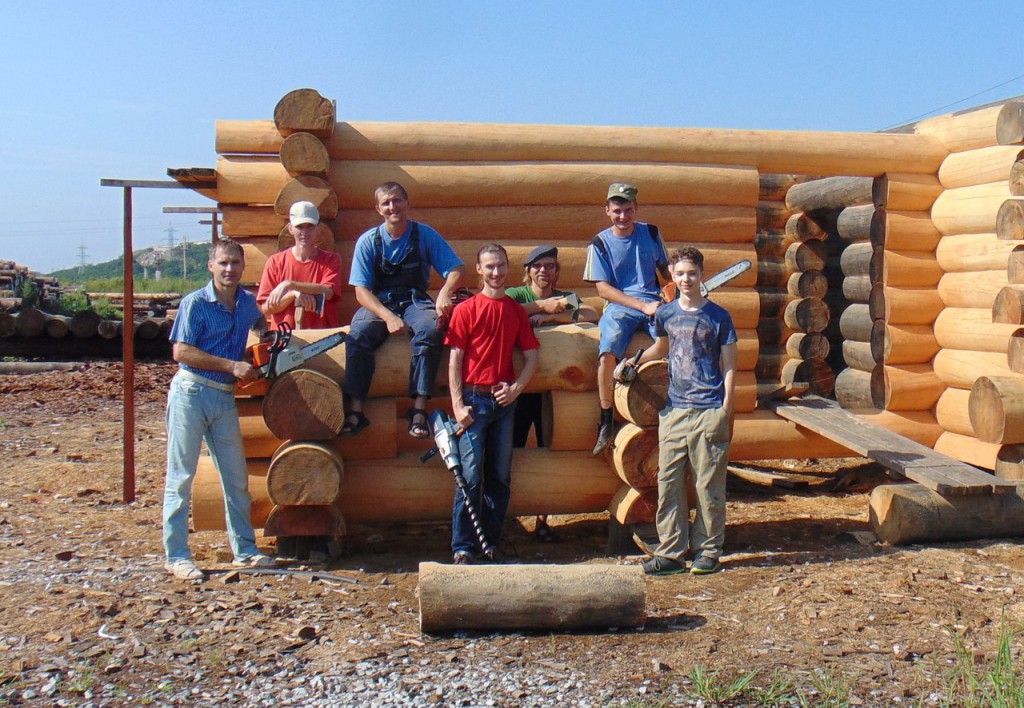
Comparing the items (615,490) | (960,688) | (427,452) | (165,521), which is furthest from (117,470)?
(960,688)

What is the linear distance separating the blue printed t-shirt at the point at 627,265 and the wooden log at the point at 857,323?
3.80 m

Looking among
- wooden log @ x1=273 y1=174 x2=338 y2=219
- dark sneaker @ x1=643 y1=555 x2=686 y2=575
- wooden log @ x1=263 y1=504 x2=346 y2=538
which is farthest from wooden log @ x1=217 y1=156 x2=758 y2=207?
dark sneaker @ x1=643 y1=555 x2=686 y2=575

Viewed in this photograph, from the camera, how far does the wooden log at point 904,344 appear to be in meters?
9.25

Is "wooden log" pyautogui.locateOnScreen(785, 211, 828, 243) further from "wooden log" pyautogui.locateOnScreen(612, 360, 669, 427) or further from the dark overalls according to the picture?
the dark overalls

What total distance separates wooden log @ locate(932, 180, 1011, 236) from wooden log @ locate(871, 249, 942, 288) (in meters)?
0.31

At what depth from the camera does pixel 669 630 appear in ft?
17.0

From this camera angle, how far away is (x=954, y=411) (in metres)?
9.07

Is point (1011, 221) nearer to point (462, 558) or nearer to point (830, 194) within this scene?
point (830, 194)

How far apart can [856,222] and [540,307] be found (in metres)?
4.57

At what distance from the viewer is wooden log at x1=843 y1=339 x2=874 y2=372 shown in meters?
9.70

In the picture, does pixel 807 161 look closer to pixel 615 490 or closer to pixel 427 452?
pixel 615 490

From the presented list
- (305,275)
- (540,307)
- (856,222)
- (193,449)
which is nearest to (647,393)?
(540,307)

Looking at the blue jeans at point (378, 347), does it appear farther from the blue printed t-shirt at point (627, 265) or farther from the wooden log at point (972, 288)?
the wooden log at point (972, 288)

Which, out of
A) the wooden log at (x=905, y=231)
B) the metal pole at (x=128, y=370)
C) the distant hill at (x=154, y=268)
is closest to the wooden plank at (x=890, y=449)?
the wooden log at (x=905, y=231)
